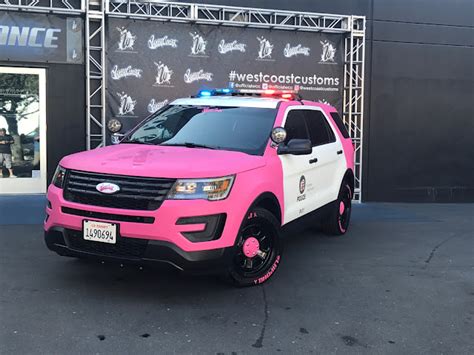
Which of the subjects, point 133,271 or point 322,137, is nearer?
point 133,271

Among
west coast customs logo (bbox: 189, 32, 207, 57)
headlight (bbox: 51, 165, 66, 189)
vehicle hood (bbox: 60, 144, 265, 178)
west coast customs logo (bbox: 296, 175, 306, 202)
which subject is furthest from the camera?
west coast customs logo (bbox: 189, 32, 207, 57)

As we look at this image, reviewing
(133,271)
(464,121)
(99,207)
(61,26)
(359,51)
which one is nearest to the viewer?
(99,207)

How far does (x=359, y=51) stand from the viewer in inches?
455

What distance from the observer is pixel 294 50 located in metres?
11.2

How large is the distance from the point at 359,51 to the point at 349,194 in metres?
5.14

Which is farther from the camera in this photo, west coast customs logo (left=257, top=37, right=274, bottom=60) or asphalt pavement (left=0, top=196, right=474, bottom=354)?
west coast customs logo (left=257, top=37, right=274, bottom=60)

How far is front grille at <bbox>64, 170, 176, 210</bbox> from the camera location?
14.0ft

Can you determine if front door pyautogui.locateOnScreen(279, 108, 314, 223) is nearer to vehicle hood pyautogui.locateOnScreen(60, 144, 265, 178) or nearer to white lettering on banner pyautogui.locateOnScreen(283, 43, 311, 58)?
vehicle hood pyautogui.locateOnScreen(60, 144, 265, 178)

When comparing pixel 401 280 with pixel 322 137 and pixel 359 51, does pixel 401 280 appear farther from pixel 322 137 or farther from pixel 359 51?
pixel 359 51

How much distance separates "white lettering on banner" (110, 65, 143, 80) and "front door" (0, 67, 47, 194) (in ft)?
4.42

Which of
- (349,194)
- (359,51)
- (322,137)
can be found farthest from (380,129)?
(322,137)

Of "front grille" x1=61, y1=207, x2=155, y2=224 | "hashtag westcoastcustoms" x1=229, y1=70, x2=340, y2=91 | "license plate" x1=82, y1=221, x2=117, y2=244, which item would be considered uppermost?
"hashtag westcoastcustoms" x1=229, y1=70, x2=340, y2=91

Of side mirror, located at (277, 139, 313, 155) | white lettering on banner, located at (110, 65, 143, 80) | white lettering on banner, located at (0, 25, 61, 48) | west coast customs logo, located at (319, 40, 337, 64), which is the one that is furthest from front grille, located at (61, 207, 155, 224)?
west coast customs logo, located at (319, 40, 337, 64)

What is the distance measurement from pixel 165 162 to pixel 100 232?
2.60 feet
